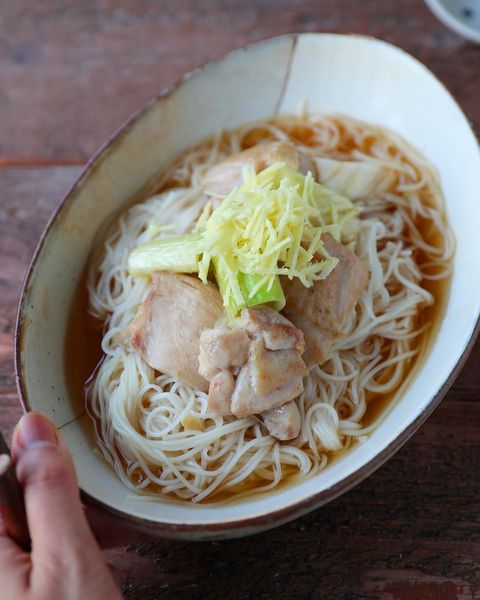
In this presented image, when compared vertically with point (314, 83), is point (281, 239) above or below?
below

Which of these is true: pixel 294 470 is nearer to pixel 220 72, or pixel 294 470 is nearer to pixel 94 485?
pixel 94 485

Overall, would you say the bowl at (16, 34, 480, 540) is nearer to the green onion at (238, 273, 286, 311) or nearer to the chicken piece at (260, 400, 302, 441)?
the chicken piece at (260, 400, 302, 441)

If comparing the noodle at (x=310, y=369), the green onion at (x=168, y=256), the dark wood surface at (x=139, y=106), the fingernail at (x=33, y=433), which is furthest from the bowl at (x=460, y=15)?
the fingernail at (x=33, y=433)

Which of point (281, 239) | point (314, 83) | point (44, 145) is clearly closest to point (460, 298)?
point (281, 239)

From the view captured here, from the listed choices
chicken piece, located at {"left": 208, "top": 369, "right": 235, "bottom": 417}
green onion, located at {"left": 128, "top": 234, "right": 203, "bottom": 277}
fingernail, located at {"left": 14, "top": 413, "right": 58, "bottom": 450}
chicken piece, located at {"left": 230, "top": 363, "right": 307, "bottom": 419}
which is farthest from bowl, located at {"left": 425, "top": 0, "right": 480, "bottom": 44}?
fingernail, located at {"left": 14, "top": 413, "right": 58, "bottom": 450}

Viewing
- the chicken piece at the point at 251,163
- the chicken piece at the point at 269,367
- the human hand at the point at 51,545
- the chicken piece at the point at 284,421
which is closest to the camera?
the human hand at the point at 51,545

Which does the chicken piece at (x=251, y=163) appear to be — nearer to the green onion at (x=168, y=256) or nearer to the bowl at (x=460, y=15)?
the green onion at (x=168, y=256)
